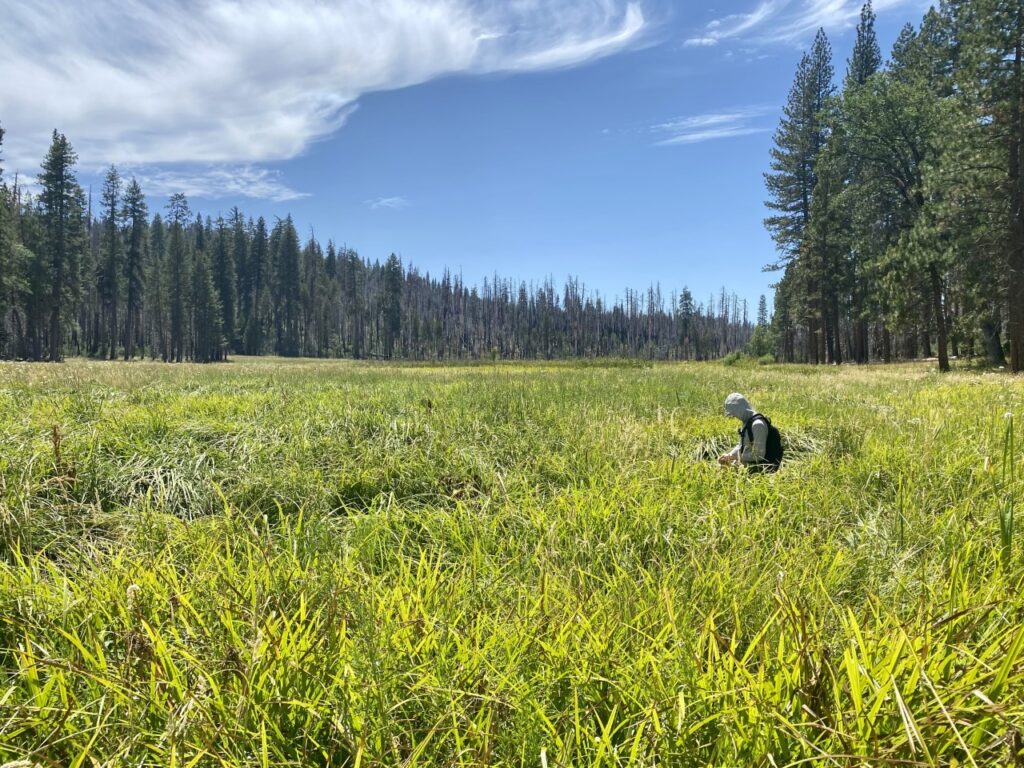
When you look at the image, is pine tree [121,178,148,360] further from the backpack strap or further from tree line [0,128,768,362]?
the backpack strap

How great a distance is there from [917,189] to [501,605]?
34276mm

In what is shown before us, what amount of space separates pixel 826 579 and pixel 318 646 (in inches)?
93.0

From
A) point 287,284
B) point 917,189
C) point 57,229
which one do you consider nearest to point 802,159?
point 917,189

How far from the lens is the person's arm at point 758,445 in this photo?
5.24 meters

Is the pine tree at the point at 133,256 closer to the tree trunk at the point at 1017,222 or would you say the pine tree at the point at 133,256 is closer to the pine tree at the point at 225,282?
the pine tree at the point at 225,282

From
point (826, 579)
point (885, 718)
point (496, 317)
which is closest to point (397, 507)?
point (826, 579)

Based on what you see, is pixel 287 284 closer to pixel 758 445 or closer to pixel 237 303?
pixel 237 303

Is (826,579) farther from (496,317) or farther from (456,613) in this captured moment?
(496,317)

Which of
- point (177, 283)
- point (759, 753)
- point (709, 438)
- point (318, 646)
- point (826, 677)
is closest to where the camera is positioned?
point (759, 753)

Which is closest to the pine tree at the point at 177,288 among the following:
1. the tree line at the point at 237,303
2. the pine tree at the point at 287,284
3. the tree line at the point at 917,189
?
the tree line at the point at 237,303

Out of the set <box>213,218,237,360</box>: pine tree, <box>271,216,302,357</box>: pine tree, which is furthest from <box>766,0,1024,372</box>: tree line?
<box>271,216,302,357</box>: pine tree

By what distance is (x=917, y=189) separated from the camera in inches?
1053

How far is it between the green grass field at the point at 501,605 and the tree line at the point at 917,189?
21.9m

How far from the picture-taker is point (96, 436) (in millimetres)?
4836
